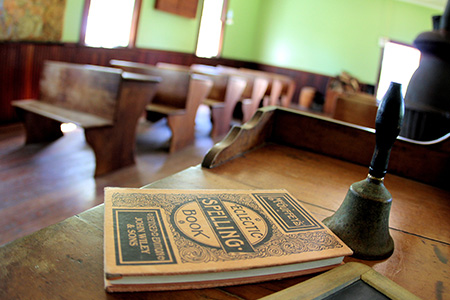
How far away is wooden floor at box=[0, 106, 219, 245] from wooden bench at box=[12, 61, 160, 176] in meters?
0.14

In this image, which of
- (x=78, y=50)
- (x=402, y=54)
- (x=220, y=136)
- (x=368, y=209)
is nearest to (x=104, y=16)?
(x=78, y=50)

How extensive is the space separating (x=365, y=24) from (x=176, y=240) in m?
9.88

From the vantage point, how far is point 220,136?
491cm

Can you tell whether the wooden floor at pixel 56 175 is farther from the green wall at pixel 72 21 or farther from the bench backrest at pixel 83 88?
the green wall at pixel 72 21

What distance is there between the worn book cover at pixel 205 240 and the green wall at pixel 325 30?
8.70 metres

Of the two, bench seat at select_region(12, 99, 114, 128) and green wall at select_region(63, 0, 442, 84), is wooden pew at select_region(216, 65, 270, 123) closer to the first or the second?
bench seat at select_region(12, 99, 114, 128)

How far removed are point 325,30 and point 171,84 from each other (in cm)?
664

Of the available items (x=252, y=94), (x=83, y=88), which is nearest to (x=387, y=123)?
(x=83, y=88)

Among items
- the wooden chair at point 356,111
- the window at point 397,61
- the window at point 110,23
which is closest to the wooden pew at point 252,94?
the window at point 110,23

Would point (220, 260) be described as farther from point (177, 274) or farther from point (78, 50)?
point (78, 50)

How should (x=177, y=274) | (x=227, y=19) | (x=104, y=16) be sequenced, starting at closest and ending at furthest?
(x=177, y=274) < (x=104, y=16) < (x=227, y=19)

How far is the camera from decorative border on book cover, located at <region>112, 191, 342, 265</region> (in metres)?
0.53

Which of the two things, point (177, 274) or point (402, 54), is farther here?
point (402, 54)

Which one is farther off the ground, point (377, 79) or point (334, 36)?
point (334, 36)
